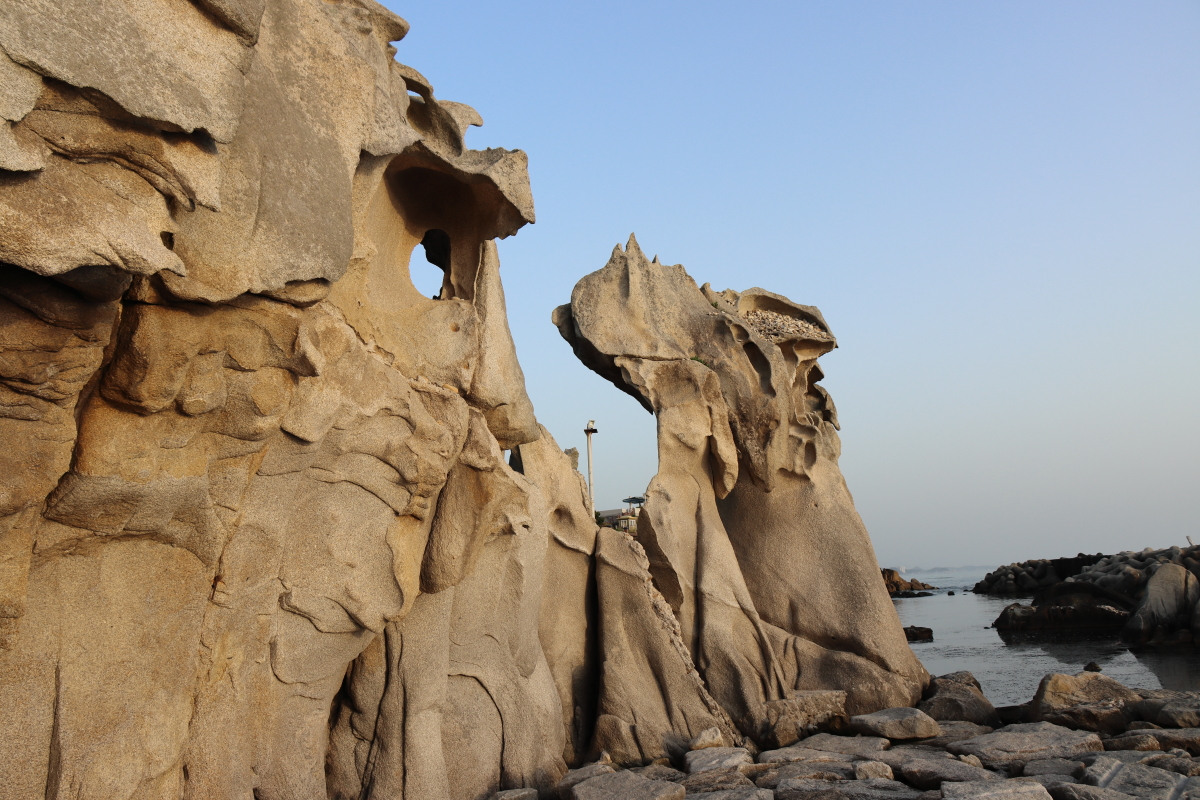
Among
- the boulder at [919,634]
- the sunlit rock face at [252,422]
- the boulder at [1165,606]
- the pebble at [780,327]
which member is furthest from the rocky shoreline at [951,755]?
the boulder at [919,634]

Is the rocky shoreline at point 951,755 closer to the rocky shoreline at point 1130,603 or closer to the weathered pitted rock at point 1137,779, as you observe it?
the weathered pitted rock at point 1137,779

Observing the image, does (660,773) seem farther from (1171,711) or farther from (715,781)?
(1171,711)

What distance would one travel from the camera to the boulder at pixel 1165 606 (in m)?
12.5

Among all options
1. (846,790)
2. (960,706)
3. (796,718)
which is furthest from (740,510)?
(846,790)

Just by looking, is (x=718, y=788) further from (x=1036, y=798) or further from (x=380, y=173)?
(x=380, y=173)

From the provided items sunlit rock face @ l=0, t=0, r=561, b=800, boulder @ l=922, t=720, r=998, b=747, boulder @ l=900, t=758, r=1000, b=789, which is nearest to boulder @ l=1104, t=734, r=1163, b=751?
boulder @ l=922, t=720, r=998, b=747

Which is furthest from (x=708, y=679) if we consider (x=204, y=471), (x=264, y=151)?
(x=264, y=151)

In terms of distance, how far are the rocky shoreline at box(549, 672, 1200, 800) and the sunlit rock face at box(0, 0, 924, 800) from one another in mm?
451

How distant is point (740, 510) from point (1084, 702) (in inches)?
137

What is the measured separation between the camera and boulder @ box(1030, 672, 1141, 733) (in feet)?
22.7

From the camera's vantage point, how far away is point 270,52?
13.3 ft

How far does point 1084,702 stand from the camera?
23.6ft

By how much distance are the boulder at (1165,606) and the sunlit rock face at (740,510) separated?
6199 millimetres

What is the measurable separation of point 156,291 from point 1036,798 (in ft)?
16.1
